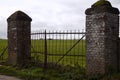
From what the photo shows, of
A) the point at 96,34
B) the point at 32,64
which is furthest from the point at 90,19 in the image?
the point at 32,64

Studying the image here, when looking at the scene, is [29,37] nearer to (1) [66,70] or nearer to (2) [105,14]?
(1) [66,70]

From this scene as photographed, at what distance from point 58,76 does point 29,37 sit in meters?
4.32

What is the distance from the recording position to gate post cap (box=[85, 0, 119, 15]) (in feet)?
37.2

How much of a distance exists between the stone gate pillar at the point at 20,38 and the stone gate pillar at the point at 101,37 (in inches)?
202

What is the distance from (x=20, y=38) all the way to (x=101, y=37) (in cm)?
596

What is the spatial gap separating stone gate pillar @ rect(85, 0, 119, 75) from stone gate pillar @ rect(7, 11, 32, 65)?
16.9 feet

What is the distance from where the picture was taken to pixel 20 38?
16125 millimetres

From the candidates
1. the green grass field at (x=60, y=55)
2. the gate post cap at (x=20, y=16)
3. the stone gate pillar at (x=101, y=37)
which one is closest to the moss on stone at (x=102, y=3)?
the stone gate pillar at (x=101, y=37)

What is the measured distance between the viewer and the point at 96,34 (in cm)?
1152

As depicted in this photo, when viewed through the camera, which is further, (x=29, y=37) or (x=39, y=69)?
(x=29, y=37)

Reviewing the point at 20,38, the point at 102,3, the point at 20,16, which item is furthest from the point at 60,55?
the point at 102,3

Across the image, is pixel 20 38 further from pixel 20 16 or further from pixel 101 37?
pixel 101 37

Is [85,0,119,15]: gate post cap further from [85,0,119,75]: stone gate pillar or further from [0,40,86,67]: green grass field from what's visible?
[0,40,86,67]: green grass field

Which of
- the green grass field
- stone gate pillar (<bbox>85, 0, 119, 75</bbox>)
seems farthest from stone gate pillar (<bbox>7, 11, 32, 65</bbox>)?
stone gate pillar (<bbox>85, 0, 119, 75</bbox>)
